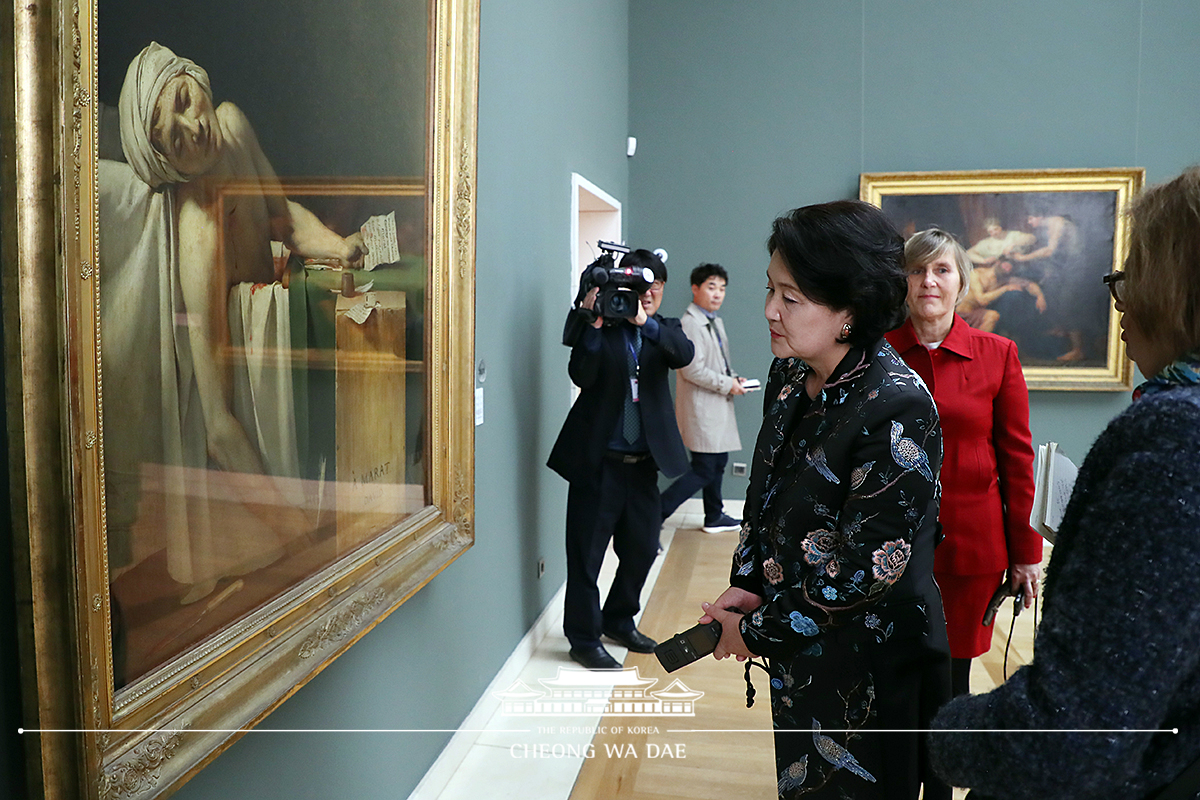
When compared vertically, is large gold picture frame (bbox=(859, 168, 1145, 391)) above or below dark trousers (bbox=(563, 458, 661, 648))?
above

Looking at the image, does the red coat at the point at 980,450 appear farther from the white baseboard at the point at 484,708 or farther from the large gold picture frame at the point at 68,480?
the large gold picture frame at the point at 68,480

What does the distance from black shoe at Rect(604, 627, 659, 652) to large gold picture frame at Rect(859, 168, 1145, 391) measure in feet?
13.1

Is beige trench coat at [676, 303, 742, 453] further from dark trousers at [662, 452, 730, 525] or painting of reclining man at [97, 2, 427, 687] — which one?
painting of reclining man at [97, 2, 427, 687]

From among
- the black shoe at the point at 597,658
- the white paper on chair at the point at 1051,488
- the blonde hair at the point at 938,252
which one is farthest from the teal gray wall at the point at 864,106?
the white paper on chair at the point at 1051,488

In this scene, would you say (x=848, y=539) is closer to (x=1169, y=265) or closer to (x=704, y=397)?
(x=1169, y=265)

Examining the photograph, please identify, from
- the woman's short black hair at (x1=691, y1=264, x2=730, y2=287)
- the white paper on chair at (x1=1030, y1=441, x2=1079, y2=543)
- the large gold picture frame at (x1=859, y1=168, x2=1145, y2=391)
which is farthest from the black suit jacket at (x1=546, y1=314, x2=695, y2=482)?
the large gold picture frame at (x1=859, y1=168, x2=1145, y2=391)

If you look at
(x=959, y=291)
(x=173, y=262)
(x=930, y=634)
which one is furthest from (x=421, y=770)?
(x=959, y=291)

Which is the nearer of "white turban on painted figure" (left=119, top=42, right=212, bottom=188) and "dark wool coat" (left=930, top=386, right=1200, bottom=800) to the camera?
"dark wool coat" (left=930, top=386, right=1200, bottom=800)

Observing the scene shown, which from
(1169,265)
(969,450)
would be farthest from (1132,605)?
(969,450)

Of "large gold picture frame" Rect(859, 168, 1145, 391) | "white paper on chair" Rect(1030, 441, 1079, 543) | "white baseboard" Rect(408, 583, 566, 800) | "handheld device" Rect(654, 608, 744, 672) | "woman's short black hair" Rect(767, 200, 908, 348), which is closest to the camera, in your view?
"woman's short black hair" Rect(767, 200, 908, 348)

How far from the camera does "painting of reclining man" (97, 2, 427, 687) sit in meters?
1.18

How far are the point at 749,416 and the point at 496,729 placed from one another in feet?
14.1

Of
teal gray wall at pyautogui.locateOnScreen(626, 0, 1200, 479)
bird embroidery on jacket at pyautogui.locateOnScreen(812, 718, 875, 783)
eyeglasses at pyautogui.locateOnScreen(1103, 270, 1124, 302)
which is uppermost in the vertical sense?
teal gray wall at pyautogui.locateOnScreen(626, 0, 1200, 479)

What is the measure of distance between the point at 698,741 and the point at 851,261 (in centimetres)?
221
